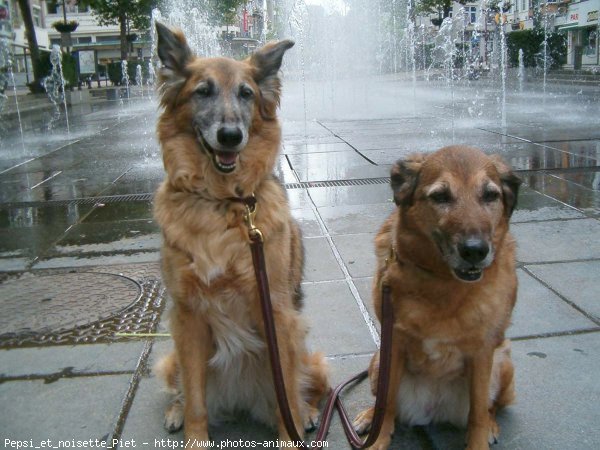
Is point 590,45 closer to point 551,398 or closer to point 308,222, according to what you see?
point 308,222

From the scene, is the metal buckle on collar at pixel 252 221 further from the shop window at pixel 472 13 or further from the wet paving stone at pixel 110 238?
the shop window at pixel 472 13

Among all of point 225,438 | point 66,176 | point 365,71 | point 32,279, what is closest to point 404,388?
point 225,438

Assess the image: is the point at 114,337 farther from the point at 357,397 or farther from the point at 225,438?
the point at 357,397

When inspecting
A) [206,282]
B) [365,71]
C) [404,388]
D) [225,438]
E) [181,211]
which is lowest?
[225,438]

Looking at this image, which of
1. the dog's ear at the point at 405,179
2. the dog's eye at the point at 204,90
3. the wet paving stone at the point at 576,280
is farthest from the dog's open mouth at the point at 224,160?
the wet paving stone at the point at 576,280

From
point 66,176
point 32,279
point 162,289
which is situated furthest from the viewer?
→ point 66,176

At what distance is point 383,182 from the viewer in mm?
8688

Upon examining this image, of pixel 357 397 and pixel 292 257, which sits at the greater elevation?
pixel 292 257

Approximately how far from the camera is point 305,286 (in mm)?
4988

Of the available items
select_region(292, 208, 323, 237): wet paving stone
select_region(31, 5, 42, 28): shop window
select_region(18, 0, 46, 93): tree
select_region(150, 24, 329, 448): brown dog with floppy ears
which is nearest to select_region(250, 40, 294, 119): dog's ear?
select_region(150, 24, 329, 448): brown dog with floppy ears

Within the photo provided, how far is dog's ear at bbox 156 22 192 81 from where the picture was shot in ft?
10.8

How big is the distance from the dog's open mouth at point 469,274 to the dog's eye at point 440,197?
0.35 metres

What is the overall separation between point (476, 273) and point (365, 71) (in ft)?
123

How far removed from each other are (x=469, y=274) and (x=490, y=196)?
42cm
